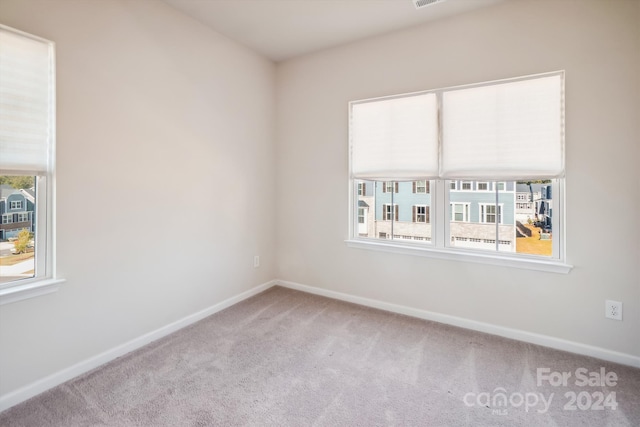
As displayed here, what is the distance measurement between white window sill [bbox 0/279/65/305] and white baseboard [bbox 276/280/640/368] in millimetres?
2338

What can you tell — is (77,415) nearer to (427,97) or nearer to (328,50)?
(427,97)

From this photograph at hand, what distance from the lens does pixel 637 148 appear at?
6.87 feet

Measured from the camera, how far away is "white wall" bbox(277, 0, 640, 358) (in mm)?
2154

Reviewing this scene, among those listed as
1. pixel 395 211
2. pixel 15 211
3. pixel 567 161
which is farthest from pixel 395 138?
pixel 15 211

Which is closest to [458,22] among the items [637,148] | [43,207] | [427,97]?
[427,97]

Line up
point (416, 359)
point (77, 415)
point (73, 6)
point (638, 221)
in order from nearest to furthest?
point (77, 415) < point (73, 6) < point (638, 221) < point (416, 359)

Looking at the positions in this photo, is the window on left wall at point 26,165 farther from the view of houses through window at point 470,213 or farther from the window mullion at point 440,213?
the window mullion at point 440,213

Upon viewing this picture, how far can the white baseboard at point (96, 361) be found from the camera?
1.79 meters

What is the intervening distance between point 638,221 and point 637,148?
497 millimetres

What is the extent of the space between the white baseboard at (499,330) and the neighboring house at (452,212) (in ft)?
2.20

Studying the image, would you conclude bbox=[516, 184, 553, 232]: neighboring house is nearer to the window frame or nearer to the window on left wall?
the window frame

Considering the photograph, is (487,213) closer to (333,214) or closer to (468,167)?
(468,167)

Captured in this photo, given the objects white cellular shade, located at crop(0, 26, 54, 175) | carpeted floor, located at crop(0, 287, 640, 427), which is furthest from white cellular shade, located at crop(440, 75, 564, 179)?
white cellular shade, located at crop(0, 26, 54, 175)

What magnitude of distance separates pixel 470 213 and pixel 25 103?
3286 mm
